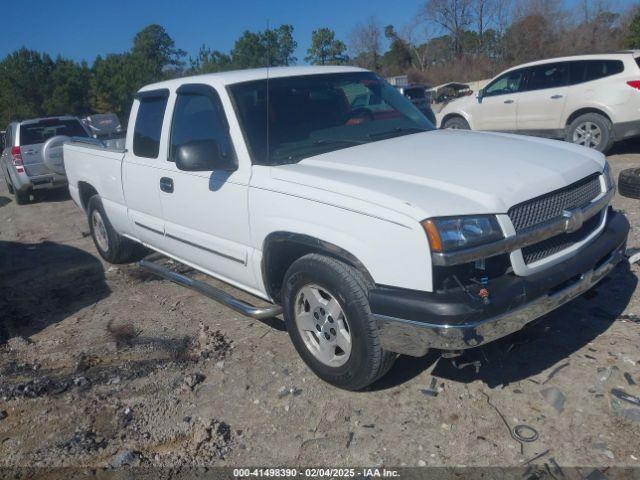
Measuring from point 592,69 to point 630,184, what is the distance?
379 cm

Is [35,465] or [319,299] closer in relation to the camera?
[35,465]

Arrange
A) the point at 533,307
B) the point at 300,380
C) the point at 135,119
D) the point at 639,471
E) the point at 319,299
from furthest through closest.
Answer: the point at 135,119 → the point at 300,380 → the point at 319,299 → the point at 533,307 → the point at 639,471

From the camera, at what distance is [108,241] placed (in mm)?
6445

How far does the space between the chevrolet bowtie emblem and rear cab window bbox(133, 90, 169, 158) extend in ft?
10.6

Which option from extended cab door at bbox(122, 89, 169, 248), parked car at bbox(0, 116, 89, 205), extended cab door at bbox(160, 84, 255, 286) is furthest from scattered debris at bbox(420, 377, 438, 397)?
parked car at bbox(0, 116, 89, 205)

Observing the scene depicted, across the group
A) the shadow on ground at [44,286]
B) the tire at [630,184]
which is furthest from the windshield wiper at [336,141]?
the tire at [630,184]

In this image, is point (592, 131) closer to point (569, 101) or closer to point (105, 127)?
point (569, 101)

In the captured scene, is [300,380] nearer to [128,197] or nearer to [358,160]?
[358,160]

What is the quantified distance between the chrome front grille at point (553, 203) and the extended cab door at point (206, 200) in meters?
1.72

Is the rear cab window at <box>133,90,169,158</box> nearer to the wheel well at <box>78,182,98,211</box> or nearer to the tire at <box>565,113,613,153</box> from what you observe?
the wheel well at <box>78,182,98,211</box>

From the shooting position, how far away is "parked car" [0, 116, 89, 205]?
11570 millimetres

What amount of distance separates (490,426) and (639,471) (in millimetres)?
720

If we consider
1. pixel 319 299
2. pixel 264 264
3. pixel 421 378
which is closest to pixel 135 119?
pixel 264 264

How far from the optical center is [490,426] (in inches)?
125
